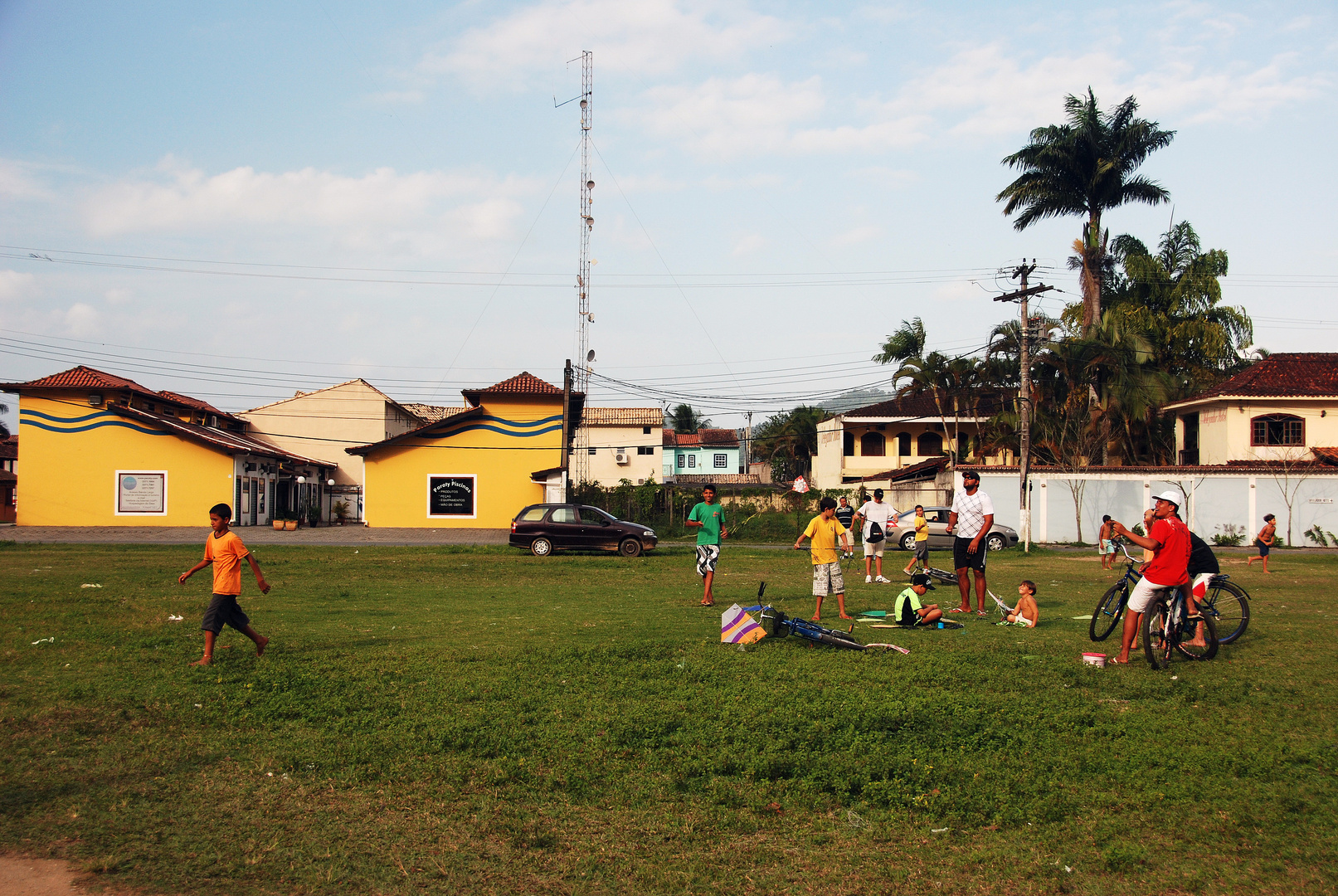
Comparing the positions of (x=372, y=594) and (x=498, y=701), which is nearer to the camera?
(x=498, y=701)

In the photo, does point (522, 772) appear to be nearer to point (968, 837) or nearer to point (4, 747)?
point (968, 837)

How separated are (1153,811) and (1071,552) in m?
25.4

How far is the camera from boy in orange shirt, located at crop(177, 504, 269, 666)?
8.52m

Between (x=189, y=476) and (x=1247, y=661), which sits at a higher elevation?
(x=189, y=476)

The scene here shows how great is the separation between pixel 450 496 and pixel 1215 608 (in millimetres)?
35697

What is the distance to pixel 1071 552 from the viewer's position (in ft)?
93.0

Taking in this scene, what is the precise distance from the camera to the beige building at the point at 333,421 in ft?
186

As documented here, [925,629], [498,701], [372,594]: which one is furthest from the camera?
[372,594]

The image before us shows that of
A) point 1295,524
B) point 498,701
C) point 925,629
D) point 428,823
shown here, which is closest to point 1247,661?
point 925,629

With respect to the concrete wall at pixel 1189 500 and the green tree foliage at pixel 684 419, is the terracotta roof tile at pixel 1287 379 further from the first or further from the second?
the green tree foliage at pixel 684 419

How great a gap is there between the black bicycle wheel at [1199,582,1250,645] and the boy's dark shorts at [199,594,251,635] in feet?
31.7

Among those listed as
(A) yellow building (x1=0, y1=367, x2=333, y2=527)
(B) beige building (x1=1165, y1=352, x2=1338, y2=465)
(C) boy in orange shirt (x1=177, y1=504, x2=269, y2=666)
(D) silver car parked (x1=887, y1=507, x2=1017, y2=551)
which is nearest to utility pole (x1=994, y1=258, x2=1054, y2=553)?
(D) silver car parked (x1=887, y1=507, x2=1017, y2=551)

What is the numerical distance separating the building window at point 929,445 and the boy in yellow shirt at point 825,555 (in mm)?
42544

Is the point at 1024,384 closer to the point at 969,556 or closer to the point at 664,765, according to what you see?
the point at 969,556
